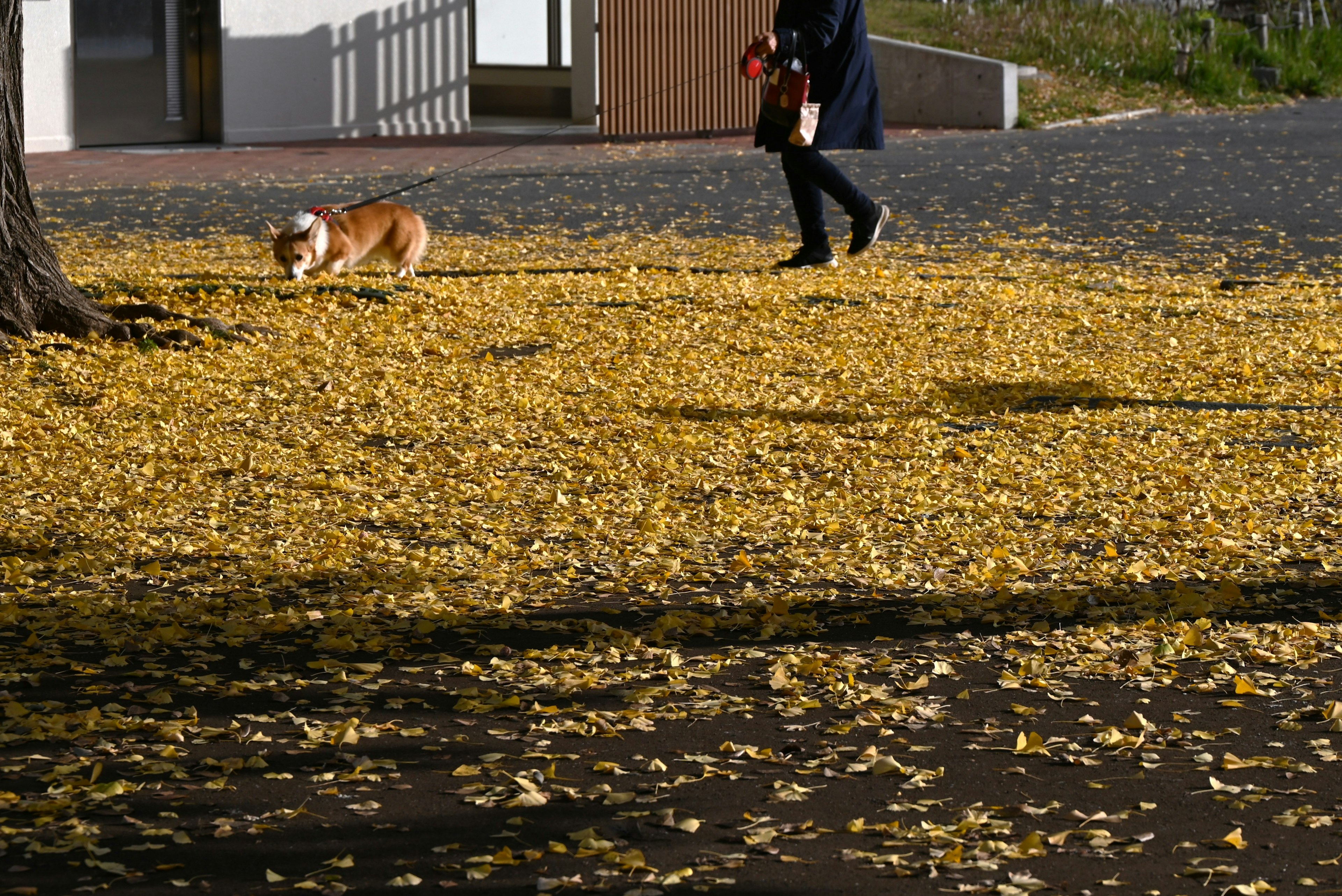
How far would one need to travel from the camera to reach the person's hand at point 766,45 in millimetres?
8531

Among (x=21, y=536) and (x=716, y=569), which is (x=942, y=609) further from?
(x=21, y=536)


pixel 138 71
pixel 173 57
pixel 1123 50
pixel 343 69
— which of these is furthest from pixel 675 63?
pixel 1123 50

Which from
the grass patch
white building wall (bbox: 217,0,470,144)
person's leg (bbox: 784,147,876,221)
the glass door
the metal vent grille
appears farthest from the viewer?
the grass patch

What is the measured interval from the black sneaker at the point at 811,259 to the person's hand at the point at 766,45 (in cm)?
136

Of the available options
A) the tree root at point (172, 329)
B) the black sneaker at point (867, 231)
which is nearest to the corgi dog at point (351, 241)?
the tree root at point (172, 329)

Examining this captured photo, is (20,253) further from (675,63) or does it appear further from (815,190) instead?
(675,63)

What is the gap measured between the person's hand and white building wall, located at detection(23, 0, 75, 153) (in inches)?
387

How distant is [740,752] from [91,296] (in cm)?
618

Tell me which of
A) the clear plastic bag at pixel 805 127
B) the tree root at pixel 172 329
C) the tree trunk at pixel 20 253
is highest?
the clear plastic bag at pixel 805 127

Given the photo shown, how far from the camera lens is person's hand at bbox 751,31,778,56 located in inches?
336

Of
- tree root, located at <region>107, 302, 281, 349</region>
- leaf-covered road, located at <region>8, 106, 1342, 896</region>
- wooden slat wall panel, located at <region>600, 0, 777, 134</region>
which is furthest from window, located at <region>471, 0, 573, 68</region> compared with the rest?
tree root, located at <region>107, 302, 281, 349</region>

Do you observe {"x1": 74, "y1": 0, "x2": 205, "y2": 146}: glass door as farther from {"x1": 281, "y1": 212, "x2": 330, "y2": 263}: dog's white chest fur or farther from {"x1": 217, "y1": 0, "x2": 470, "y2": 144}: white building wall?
{"x1": 281, "y1": 212, "x2": 330, "y2": 263}: dog's white chest fur

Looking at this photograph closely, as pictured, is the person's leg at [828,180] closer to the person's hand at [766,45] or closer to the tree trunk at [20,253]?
the person's hand at [766,45]

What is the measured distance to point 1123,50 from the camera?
25.2m
